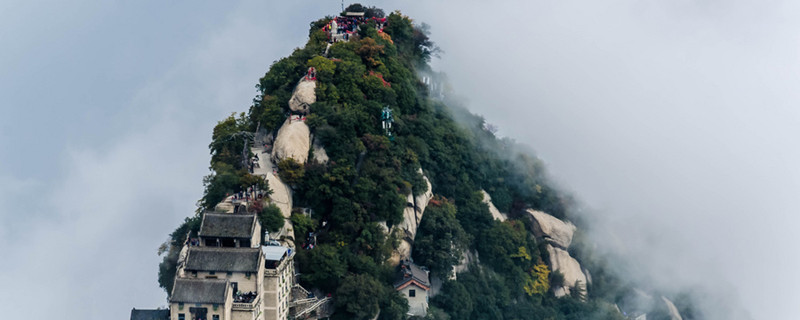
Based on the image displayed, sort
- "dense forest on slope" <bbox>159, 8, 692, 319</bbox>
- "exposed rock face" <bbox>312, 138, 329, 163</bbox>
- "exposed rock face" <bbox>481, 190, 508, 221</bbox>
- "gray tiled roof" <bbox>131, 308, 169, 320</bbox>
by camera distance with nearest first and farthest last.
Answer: "gray tiled roof" <bbox>131, 308, 169, 320</bbox> → "dense forest on slope" <bbox>159, 8, 692, 319</bbox> → "exposed rock face" <bbox>312, 138, 329, 163</bbox> → "exposed rock face" <bbox>481, 190, 508, 221</bbox>

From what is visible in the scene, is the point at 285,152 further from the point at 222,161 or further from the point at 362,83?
the point at 362,83

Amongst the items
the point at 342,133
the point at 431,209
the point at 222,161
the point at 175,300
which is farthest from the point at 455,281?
the point at 175,300

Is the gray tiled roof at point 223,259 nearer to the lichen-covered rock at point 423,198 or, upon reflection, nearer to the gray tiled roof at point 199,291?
the gray tiled roof at point 199,291

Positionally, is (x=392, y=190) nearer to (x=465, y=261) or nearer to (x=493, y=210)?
(x=465, y=261)

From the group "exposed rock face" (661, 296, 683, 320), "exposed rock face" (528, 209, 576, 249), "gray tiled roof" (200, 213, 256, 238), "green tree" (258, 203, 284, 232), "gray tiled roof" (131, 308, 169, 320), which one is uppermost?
"exposed rock face" (528, 209, 576, 249)

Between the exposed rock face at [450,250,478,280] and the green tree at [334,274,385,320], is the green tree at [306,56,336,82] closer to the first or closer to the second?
the exposed rock face at [450,250,478,280]

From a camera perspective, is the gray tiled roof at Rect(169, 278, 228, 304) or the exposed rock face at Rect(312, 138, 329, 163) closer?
the gray tiled roof at Rect(169, 278, 228, 304)

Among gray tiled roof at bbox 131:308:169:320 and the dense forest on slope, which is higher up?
the dense forest on slope

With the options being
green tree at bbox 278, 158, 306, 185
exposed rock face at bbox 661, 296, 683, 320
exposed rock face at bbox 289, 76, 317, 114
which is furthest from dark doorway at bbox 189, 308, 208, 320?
exposed rock face at bbox 661, 296, 683, 320
